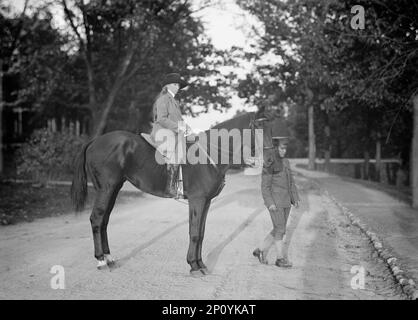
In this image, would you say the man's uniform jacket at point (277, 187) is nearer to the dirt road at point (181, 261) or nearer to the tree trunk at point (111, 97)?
the dirt road at point (181, 261)

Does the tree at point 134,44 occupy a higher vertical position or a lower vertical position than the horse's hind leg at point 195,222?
higher

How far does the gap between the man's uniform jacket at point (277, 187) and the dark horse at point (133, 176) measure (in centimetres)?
75

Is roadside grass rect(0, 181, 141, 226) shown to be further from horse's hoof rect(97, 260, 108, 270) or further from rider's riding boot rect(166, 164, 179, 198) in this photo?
rider's riding boot rect(166, 164, 179, 198)

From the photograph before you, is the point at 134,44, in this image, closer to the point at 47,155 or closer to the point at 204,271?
the point at 47,155

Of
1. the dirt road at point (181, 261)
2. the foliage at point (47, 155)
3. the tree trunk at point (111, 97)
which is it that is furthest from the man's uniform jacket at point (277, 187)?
the tree trunk at point (111, 97)

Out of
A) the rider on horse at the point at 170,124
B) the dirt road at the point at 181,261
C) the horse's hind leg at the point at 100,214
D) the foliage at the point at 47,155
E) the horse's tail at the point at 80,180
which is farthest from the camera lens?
the foliage at the point at 47,155

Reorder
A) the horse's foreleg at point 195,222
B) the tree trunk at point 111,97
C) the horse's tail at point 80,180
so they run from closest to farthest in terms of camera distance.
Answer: the horse's foreleg at point 195,222, the horse's tail at point 80,180, the tree trunk at point 111,97

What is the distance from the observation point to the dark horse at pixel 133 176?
6523 mm

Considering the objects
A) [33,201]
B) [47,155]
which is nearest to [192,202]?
[33,201]

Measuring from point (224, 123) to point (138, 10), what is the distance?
1604 centimetres

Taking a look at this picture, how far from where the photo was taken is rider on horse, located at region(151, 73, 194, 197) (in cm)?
660

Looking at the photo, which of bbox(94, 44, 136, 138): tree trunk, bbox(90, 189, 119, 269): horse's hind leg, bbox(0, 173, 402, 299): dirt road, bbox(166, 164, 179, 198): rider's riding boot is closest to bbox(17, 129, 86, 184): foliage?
bbox(94, 44, 136, 138): tree trunk

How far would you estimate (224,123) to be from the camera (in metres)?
6.67
